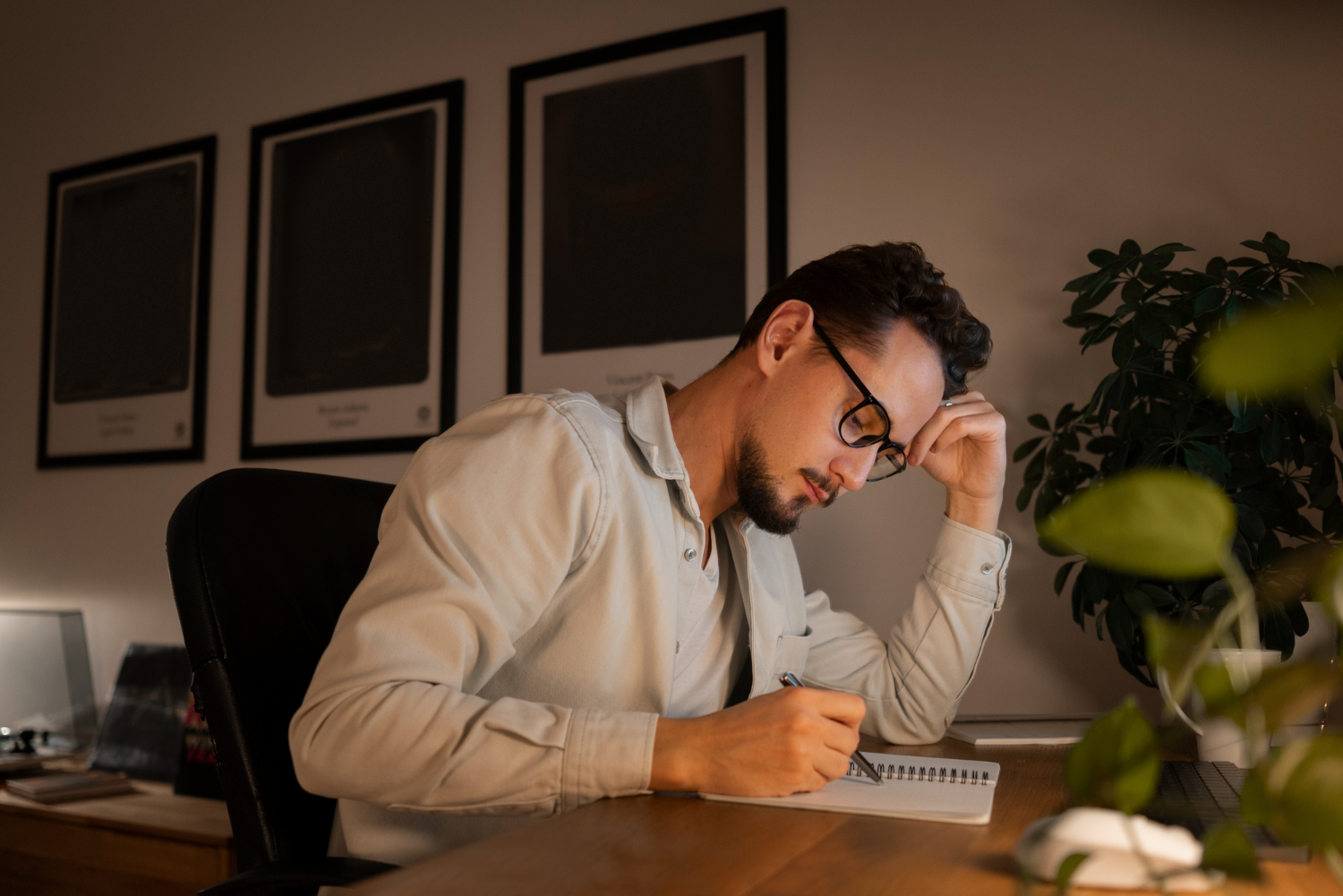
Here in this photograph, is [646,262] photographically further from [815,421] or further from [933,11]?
[815,421]

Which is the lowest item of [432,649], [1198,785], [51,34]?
[1198,785]

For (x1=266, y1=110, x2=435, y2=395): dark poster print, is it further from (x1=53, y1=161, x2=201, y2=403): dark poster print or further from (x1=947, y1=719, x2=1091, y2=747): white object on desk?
(x1=947, y1=719, x2=1091, y2=747): white object on desk

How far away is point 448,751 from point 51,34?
10.5ft

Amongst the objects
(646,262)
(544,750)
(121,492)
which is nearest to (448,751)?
(544,750)

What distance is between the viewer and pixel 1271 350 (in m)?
0.29

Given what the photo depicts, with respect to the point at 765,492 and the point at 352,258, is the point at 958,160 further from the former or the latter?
the point at 352,258

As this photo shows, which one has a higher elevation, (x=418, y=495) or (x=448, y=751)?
(x=418, y=495)

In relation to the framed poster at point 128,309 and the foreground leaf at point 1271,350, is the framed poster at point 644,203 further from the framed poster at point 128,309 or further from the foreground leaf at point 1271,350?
the foreground leaf at point 1271,350

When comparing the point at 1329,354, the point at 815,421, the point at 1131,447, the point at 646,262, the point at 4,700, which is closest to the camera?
the point at 1329,354

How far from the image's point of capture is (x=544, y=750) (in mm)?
914

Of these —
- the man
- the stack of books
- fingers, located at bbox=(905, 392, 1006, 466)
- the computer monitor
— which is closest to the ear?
the man

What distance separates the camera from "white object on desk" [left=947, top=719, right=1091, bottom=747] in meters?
1.33

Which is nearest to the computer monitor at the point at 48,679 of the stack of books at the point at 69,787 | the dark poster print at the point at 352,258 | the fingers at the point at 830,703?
the stack of books at the point at 69,787

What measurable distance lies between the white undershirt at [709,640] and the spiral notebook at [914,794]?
267mm
